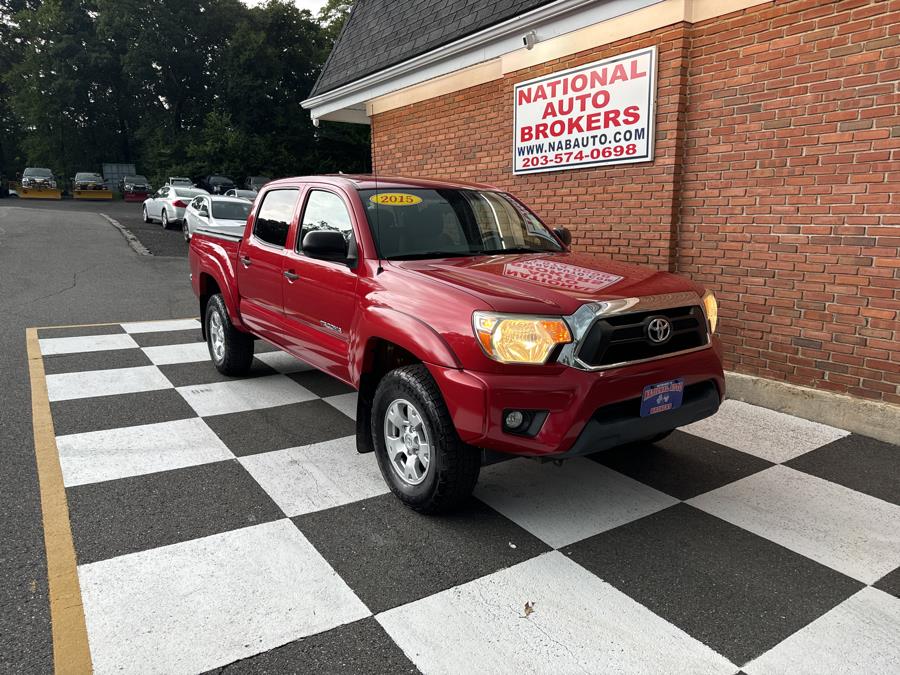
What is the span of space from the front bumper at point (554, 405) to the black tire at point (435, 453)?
94 mm

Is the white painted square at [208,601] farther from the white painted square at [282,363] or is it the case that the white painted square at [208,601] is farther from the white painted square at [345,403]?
the white painted square at [282,363]

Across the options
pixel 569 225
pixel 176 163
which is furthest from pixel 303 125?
pixel 569 225

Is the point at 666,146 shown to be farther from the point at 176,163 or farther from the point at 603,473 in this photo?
the point at 176,163

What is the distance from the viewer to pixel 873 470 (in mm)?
4277

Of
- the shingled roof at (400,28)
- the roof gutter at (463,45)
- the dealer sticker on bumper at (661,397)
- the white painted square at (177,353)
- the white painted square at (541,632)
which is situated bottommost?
the white painted square at (541,632)

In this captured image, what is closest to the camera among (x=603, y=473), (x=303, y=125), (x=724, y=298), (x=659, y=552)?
(x=659, y=552)

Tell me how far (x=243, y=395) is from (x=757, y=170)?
466 cm

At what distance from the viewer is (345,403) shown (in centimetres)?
552

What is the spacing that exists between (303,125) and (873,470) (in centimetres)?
4025

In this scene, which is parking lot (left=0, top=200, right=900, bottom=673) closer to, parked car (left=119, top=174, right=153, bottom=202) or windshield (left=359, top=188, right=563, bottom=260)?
windshield (left=359, top=188, right=563, bottom=260)

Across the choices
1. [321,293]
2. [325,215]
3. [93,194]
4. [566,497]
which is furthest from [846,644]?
[93,194]

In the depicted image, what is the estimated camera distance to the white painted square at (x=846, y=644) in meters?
2.46

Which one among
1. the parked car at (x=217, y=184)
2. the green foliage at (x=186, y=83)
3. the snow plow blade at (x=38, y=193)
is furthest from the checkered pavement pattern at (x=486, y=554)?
the snow plow blade at (x=38, y=193)

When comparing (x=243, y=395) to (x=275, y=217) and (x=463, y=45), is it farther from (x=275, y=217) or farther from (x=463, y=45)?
(x=463, y=45)
